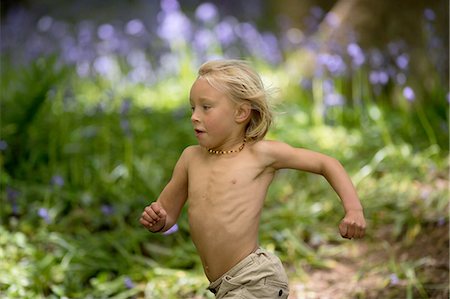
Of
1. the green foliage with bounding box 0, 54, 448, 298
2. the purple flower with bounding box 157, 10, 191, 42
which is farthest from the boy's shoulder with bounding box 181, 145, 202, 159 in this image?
the purple flower with bounding box 157, 10, 191, 42

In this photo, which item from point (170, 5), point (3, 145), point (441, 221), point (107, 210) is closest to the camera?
point (441, 221)

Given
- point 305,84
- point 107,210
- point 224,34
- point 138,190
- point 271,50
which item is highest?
point 107,210

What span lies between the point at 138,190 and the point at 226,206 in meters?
1.80

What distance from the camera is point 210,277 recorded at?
237 cm

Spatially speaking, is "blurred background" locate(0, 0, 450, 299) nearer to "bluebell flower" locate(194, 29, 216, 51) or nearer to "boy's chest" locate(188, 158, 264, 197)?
"bluebell flower" locate(194, 29, 216, 51)

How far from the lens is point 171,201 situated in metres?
2.49

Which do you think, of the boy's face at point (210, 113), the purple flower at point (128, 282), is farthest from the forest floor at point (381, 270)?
the boy's face at point (210, 113)

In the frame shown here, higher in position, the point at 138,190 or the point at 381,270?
the point at 138,190

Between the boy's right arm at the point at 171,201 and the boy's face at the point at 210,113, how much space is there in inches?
6.2

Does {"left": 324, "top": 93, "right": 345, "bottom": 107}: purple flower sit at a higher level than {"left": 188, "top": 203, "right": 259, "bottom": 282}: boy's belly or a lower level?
lower

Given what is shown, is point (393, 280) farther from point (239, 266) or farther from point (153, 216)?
point (153, 216)

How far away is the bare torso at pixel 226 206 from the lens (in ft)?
7.54

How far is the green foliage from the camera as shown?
3.33m

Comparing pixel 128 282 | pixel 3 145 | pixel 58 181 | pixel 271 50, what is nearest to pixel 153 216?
pixel 128 282
